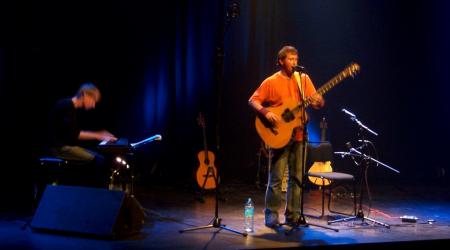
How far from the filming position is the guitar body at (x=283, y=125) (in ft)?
20.5

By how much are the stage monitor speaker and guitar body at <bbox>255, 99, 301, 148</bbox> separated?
1606 mm

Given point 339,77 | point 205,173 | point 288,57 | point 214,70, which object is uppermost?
point 214,70

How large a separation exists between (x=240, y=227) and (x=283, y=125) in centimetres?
124

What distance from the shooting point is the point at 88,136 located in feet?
22.6

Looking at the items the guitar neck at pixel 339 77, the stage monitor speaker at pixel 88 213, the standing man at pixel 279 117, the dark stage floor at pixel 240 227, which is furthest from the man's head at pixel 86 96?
the guitar neck at pixel 339 77

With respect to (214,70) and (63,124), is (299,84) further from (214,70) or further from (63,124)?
(214,70)

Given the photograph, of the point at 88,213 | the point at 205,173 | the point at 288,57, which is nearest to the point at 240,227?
the point at 88,213

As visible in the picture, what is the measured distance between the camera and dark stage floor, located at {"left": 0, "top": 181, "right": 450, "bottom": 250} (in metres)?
5.51

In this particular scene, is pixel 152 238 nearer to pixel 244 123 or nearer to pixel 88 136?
pixel 88 136

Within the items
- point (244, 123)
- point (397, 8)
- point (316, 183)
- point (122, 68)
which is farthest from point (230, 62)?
point (397, 8)

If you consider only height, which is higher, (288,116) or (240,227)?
(288,116)

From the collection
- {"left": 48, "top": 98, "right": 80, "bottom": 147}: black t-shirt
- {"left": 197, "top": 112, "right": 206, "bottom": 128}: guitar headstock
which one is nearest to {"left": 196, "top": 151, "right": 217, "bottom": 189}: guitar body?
{"left": 197, "top": 112, "right": 206, "bottom": 128}: guitar headstock

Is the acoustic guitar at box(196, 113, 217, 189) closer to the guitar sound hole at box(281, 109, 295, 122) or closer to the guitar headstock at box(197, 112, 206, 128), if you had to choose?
the guitar headstock at box(197, 112, 206, 128)

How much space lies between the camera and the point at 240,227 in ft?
21.2
